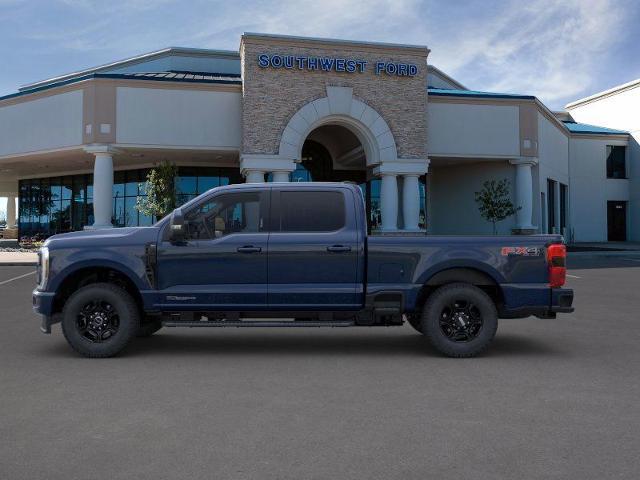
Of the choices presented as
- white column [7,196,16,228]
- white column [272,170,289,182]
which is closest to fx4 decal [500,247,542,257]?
white column [272,170,289,182]

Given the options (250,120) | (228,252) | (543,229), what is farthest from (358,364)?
(543,229)

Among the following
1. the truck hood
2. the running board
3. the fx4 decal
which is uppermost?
the truck hood

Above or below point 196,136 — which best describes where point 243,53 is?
above

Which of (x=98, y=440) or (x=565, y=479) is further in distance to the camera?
(x=98, y=440)

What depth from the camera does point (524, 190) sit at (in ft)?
109

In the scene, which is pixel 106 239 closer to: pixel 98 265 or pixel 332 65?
pixel 98 265

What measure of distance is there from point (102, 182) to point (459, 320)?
2528 centimetres

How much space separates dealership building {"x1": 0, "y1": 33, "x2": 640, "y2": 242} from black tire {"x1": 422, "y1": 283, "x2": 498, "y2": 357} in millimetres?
21435

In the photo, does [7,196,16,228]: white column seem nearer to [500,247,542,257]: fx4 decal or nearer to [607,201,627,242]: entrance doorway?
[607,201,627,242]: entrance doorway

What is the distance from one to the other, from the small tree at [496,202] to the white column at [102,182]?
19.1m

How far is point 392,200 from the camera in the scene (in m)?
30.1

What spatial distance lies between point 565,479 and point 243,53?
27.5 m

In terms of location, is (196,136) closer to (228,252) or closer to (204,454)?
(228,252)

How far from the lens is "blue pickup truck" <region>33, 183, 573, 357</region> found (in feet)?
24.5
